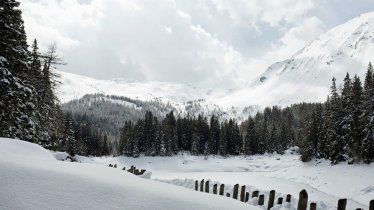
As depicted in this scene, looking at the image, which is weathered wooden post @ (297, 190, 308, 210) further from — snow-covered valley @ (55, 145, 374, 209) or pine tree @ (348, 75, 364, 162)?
pine tree @ (348, 75, 364, 162)

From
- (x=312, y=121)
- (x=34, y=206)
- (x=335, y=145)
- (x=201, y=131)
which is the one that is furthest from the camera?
(x=201, y=131)

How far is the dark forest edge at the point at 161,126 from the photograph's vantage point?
1722 cm

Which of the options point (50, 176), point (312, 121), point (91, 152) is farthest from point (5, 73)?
point (91, 152)

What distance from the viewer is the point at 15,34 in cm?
1702

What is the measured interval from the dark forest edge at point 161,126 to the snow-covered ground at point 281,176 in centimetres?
352

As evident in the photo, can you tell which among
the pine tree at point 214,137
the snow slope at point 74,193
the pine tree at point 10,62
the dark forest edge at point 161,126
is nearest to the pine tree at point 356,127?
the dark forest edge at point 161,126

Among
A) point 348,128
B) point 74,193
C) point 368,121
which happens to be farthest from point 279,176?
point 74,193

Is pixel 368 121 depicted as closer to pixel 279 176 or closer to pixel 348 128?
pixel 348 128

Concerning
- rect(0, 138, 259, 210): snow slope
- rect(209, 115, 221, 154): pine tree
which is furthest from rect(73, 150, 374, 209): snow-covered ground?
rect(0, 138, 259, 210): snow slope

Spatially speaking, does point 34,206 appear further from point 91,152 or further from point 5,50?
point 91,152

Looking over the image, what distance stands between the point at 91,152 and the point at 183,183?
342 ft

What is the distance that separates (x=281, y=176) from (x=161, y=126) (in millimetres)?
61369

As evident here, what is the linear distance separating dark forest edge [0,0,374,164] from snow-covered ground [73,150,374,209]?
3524 millimetres

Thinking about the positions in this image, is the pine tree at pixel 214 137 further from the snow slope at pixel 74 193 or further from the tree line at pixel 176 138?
the snow slope at pixel 74 193
